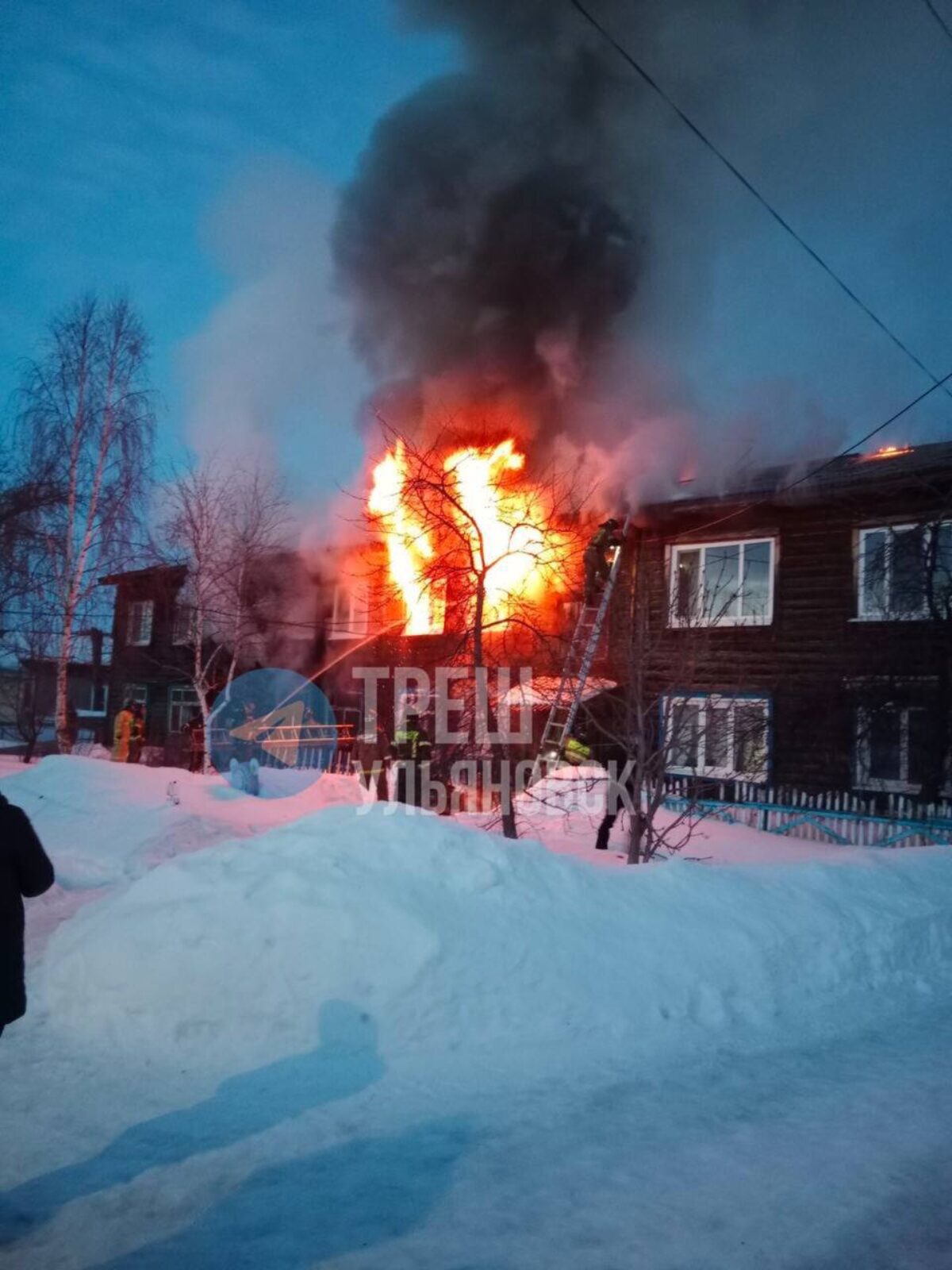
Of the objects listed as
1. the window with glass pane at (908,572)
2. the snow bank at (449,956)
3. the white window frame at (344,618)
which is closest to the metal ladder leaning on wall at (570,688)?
the snow bank at (449,956)

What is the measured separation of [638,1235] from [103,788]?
10333mm

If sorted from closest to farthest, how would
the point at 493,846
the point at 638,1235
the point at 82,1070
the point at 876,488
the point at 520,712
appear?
the point at 638,1235 → the point at 82,1070 → the point at 493,846 → the point at 520,712 → the point at 876,488

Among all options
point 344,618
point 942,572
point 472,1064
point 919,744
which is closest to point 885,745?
point 919,744

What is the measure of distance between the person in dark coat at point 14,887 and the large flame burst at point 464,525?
5.08 meters

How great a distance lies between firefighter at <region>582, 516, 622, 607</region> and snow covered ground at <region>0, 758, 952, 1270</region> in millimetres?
5721

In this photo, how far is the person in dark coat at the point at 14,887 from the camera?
10.7 ft

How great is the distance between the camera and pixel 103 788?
11656 millimetres

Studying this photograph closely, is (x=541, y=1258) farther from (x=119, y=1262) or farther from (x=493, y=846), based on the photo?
(x=493, y=846)

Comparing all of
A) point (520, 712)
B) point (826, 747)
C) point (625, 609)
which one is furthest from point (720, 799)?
point (520, 712)

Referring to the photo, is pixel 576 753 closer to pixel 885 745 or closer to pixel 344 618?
pixel 885 745

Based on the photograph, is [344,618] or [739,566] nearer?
[739,566]

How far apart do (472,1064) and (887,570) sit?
11895 mm

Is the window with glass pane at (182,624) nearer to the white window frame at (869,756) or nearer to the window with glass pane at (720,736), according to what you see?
the window with glass pane at (720,736)

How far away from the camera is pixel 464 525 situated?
8.69 meters
